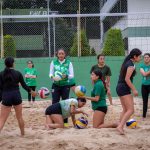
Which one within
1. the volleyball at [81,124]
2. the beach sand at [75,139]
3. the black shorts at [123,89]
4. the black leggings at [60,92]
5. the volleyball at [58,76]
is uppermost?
the volleyball at [58,76]

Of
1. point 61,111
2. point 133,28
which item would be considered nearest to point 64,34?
point 133,28

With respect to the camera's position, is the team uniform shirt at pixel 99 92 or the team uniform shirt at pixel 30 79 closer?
the team uniform shirt at pixel 99 92

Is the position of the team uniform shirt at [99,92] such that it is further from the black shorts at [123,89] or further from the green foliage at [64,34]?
the green foliage at [64,34]

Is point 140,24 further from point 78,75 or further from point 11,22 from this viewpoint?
point 11,22

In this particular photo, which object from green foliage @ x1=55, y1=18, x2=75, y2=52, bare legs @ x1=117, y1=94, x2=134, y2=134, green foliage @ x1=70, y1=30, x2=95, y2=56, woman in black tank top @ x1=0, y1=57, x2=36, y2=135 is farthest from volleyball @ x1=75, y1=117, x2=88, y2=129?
green foliage @ x1=55, y1=18, x2=75, y2=52

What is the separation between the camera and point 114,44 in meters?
16.6

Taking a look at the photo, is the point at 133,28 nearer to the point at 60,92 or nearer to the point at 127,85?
the point at 60,92

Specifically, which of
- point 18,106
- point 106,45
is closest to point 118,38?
point 106,45

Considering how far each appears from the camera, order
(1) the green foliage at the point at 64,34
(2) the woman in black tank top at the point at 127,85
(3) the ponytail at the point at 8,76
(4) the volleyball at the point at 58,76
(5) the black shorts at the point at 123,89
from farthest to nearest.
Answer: (1) the green foliage at the point at 64,34
(4) the volleyball at the point at 58,76
(5) the black shorts at the point at 123,89
(2) the woman in black tank top at the point at 127,85
(3) the ponytail at the point at 8,76

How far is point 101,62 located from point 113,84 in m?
4.48

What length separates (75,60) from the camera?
624 inches

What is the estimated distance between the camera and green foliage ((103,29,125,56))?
16453mm

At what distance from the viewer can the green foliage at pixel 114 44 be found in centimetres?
1645

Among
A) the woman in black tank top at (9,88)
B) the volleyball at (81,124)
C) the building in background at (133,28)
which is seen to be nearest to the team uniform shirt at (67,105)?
the volleyball at (81,124)
